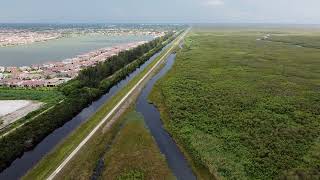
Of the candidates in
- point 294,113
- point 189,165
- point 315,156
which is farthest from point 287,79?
point 189,165

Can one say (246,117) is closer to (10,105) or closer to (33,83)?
(10,105)

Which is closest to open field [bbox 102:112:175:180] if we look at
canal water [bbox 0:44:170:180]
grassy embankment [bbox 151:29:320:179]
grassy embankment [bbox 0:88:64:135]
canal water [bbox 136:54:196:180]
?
canal water [bbox 136:54:196:180]

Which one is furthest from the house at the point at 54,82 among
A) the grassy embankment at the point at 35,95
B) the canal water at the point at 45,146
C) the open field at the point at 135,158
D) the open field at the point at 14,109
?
the open field at the point at 135,158

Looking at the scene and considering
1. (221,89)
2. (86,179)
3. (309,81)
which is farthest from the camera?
(309,81)

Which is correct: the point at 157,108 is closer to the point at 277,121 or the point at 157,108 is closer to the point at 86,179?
the point at 277,121

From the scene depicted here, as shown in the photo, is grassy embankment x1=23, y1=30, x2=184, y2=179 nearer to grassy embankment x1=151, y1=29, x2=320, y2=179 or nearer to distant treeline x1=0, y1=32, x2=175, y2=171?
distant treeline x1=0, y1=32, x2=175, y2=171

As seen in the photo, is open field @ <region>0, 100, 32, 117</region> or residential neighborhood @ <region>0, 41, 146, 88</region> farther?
residential neighborhood @ <region>0, 41, 146, 88</region>
